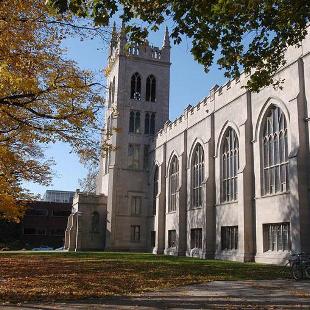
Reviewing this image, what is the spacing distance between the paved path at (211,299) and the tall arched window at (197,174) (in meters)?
22.1

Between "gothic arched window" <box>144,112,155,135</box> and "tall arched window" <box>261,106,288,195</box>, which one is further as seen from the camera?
"gothic arched window" <box>144,112,155,135</box>

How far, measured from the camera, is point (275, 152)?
79.1 ft

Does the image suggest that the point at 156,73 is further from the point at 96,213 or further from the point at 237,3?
the point at 237,3

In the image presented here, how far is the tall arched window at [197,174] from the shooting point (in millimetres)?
33719

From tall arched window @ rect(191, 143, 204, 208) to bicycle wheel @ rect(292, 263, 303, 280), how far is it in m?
19.4

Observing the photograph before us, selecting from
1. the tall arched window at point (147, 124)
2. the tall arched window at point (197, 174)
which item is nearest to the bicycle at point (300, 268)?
the tall arched window at point (197, 174)

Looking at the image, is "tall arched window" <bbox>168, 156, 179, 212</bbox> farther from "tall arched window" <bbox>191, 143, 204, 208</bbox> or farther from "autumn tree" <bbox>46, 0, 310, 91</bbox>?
"autumn tree" <bbox>46, 0, 310, 91</bbox>

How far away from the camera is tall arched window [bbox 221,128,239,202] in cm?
2821

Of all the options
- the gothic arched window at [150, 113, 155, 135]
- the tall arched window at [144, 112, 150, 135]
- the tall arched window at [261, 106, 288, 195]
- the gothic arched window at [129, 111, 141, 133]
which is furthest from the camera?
the gothic arched window at [150, 113, 155, 135]

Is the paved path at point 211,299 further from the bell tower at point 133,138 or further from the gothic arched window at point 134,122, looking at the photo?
the gothic arched window at point 134,122

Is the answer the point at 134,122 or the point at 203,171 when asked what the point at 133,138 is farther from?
the point at 203,171

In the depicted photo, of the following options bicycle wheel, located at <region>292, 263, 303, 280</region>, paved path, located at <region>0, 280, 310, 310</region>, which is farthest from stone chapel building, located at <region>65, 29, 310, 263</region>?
bicycle wheel, located at <region>292, 263, 303, 280</region>

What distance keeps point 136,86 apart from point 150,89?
5.28 feet

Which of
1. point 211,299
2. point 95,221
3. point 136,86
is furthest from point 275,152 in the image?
point 136,86
